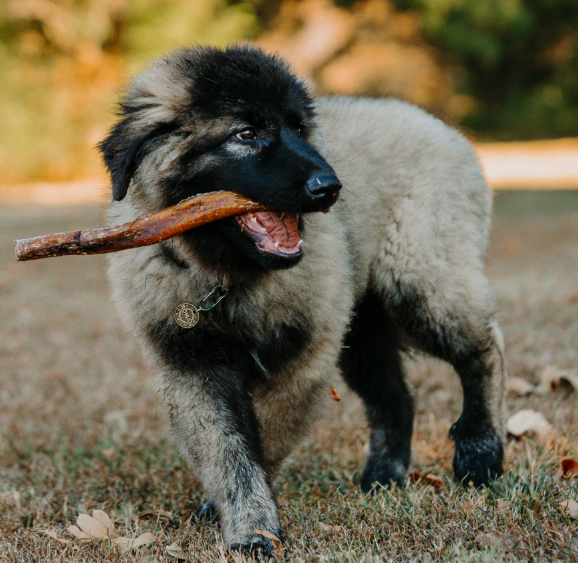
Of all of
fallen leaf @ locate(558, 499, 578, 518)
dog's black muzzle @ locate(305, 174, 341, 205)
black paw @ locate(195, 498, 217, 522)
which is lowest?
black paw @ locate(195, 498, 217, 522)

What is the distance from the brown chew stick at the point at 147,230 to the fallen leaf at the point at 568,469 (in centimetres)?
166

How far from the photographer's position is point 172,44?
19.1 metres

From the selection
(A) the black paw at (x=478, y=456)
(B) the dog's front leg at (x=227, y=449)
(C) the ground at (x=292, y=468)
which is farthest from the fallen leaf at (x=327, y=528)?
(A) the black paw at (x=478, y=456)

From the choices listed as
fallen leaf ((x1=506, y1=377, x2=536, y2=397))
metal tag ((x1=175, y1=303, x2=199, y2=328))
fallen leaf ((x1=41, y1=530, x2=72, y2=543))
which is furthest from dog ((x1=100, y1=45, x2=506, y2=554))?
fallen leaf ((x1=506, y1=377, x2=536, y2=397))

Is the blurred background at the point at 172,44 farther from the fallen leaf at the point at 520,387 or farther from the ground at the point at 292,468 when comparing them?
the fallen leaf at the point at 520,387

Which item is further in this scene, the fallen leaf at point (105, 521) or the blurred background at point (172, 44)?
the blurred background at point (172, 44)

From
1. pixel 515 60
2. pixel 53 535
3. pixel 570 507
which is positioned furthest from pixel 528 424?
pixel 515 60

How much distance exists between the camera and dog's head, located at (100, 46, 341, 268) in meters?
2.56

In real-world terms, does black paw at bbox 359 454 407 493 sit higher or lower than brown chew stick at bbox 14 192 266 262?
lower

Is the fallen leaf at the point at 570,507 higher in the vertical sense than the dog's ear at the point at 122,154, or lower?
lower

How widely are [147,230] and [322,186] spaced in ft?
2.25

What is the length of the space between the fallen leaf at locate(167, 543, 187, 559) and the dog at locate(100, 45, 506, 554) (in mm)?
165

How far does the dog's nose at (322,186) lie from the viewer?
2.42m

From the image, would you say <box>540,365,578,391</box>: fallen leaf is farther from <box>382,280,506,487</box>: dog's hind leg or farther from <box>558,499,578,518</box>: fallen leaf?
<box>558,499,578,518</box>: fallen leaf
